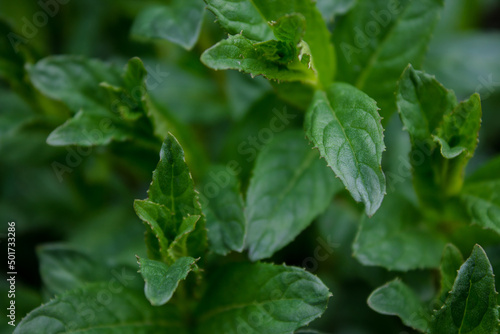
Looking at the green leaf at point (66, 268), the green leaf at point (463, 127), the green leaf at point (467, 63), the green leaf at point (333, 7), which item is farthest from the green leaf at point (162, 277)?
the green leaf at point (467, 63)

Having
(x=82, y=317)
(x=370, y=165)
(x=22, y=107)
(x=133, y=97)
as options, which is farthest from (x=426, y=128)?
(x=22, y=107)

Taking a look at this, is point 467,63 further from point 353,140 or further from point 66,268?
point 66,268

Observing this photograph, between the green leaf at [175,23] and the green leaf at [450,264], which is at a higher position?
the green leaf at [175,23]

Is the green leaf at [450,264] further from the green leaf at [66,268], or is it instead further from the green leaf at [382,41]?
the green leaf at [66,268]

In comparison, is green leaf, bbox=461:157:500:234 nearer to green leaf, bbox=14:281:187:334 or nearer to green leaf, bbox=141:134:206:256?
green leaf, bbox=141:134:206:256

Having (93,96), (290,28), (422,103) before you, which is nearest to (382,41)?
(422,103)

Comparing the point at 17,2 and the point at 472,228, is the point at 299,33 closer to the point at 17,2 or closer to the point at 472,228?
the point at 472,228

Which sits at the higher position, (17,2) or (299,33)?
(299,33)
